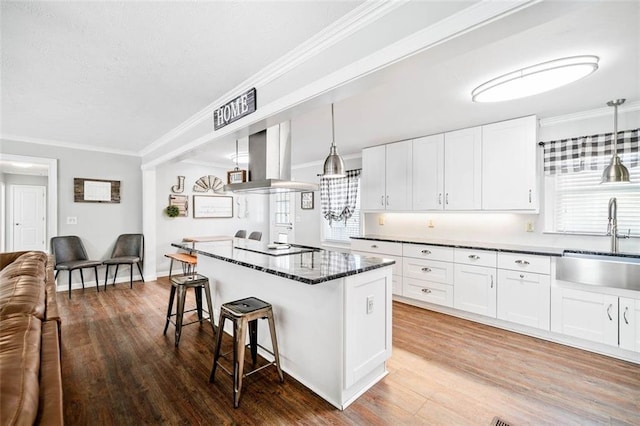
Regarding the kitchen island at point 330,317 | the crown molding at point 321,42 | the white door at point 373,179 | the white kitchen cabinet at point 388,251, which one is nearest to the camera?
the crown molding at point 321,42

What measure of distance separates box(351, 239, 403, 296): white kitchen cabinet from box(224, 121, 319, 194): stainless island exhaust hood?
169 cm

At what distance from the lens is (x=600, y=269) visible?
2594mm

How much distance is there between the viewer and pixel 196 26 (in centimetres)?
171

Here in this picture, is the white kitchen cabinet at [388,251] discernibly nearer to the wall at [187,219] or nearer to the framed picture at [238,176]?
the framed picture at [238,176]

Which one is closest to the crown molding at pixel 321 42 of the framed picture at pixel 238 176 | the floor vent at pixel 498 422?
Result: the framed picture at pixel 238 176

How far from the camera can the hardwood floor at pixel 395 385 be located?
1.84 metres

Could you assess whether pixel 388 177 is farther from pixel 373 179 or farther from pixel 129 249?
pixel 129 249

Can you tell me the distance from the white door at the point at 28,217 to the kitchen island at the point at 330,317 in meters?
8.06

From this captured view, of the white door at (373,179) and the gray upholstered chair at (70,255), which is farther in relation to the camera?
the white door at (373,179)

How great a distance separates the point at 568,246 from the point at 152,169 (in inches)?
246

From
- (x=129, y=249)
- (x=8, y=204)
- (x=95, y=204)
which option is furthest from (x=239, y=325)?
(x=8, y=204)

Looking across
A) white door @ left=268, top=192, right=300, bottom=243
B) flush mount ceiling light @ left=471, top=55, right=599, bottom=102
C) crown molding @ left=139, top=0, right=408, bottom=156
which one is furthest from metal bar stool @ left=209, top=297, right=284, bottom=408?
white door @ left=268, top=192, right=300, bottom=243

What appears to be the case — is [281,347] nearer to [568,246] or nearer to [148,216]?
[568,246]

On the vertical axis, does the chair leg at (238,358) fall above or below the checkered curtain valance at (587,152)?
below
